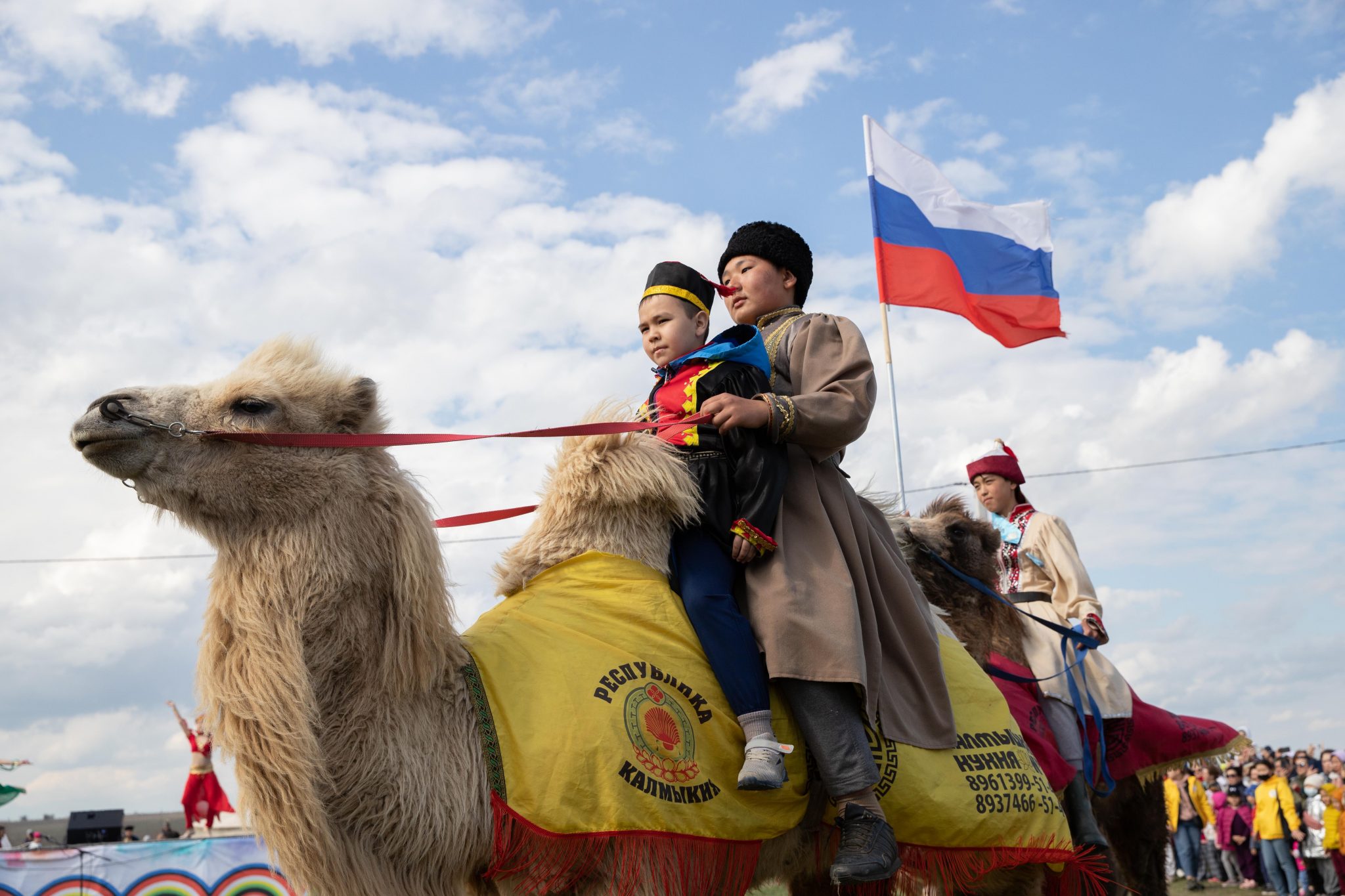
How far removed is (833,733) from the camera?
130 inches

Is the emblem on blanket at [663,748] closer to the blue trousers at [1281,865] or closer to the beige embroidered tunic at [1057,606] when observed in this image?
the beige embroidered tunic at [1057,606]

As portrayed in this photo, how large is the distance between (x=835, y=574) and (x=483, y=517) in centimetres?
126

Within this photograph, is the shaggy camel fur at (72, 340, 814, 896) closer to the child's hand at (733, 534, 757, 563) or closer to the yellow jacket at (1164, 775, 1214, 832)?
the child's hand at (733, 534, 757, 563)

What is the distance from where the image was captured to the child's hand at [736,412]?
3.40m

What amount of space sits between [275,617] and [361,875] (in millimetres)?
671

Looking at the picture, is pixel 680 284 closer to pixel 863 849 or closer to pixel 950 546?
pixel 863 849

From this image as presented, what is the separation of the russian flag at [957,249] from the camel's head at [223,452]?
7.77m

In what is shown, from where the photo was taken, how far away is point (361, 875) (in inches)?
107

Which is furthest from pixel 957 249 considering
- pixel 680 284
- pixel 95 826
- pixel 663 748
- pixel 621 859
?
pixel 95 826

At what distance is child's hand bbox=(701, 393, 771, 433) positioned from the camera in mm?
3396

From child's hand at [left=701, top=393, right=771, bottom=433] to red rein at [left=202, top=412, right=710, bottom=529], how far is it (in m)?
0.05

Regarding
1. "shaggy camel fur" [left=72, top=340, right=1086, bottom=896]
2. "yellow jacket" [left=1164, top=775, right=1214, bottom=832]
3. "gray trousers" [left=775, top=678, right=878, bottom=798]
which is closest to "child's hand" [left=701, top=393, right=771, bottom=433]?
"gray trousers" [left=775, top=678, right=878, bottom=798]

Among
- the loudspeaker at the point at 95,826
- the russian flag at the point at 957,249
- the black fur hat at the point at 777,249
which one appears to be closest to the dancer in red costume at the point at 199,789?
the loudspeaker at the point at 95,826

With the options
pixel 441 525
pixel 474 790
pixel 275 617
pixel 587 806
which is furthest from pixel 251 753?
pixel 441 525
